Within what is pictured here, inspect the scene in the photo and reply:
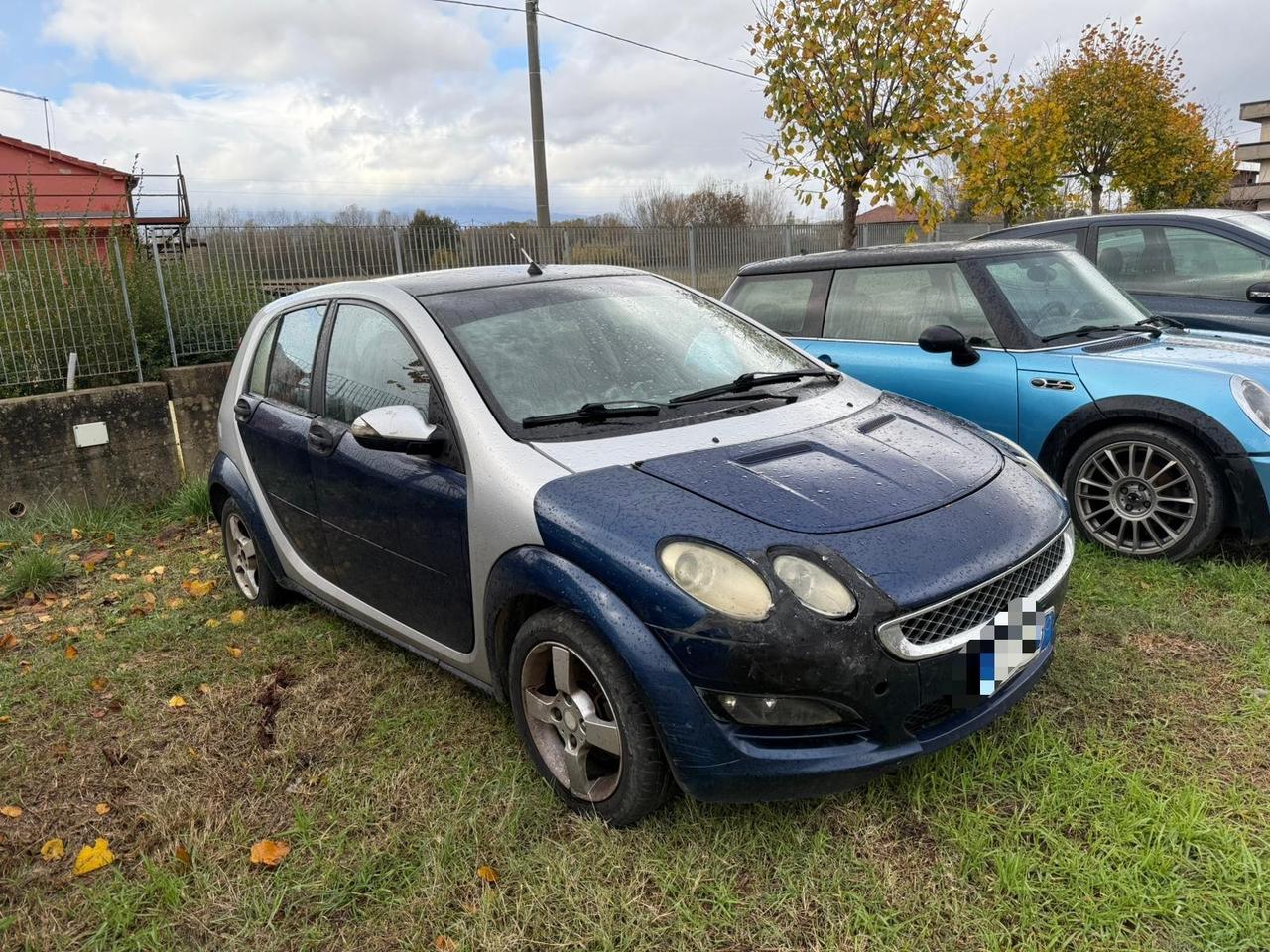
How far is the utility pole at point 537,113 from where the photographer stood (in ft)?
45.4

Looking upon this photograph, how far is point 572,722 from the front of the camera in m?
2.58

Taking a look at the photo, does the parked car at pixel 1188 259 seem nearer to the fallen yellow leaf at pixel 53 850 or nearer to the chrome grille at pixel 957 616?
the chrome grille at pixel 957 616

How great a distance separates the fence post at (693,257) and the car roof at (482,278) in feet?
29.6

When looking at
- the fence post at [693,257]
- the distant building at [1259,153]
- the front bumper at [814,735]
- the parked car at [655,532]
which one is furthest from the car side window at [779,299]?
the distant building at [1259,153]

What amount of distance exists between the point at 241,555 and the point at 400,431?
2.21 m

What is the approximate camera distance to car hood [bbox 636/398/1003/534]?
245cm

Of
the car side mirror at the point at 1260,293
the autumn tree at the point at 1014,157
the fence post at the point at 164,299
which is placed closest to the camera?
the car side mirror at the point at 1260,293

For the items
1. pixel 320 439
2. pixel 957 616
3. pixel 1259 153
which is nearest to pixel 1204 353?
pixel 957 616

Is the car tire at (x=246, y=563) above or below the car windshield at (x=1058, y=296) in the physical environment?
below

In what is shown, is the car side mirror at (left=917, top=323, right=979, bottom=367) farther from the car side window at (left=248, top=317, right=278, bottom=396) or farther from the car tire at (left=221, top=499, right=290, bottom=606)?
the car tire at (left=221, top=499, right=290, bottom=606)

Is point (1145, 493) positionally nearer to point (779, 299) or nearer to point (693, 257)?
point (779, 299)

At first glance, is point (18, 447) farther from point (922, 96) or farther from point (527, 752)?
point (922, 96)

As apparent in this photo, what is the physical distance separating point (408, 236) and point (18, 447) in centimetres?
428

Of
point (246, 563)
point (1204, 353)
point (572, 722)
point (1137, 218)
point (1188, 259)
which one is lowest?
point (246, 563)
